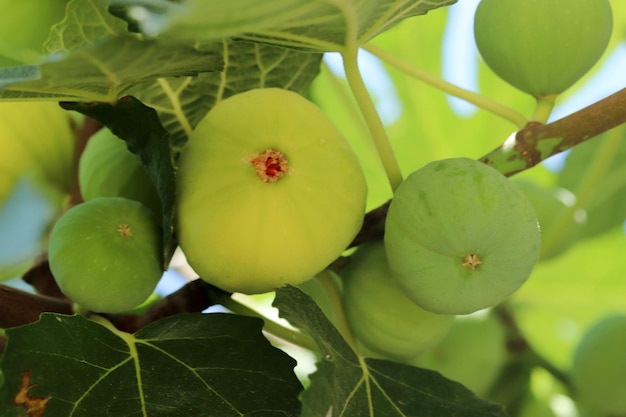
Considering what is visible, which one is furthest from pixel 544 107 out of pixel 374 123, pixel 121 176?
pixel 121 176

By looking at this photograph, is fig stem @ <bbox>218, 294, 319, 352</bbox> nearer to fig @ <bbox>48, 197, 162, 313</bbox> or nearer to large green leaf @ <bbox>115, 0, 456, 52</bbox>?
fig @ <bbox>48, 197, 162, 313</bbox>

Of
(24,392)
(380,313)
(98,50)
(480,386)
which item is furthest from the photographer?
(480,386)

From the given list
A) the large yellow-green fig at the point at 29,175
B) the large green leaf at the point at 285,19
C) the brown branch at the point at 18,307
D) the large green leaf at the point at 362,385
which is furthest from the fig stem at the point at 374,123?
the large yellow-green fig at the point at 29,175

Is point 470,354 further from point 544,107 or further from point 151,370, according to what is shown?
point 151,370

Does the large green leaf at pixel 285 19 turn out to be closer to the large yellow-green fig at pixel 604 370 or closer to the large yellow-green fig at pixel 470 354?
the large yellow-green fig at pixel 470 354

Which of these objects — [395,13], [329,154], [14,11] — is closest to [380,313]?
[329,154]

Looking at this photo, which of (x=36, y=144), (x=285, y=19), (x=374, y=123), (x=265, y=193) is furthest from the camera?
(x=36, y=144)

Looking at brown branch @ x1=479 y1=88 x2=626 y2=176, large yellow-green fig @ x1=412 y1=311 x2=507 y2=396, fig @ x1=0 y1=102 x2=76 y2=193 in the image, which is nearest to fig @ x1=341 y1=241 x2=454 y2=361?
brown branch @ x1=479 y1=88 x2=626 y2=176

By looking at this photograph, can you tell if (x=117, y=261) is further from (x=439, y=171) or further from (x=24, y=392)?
(x=439, y=171)
